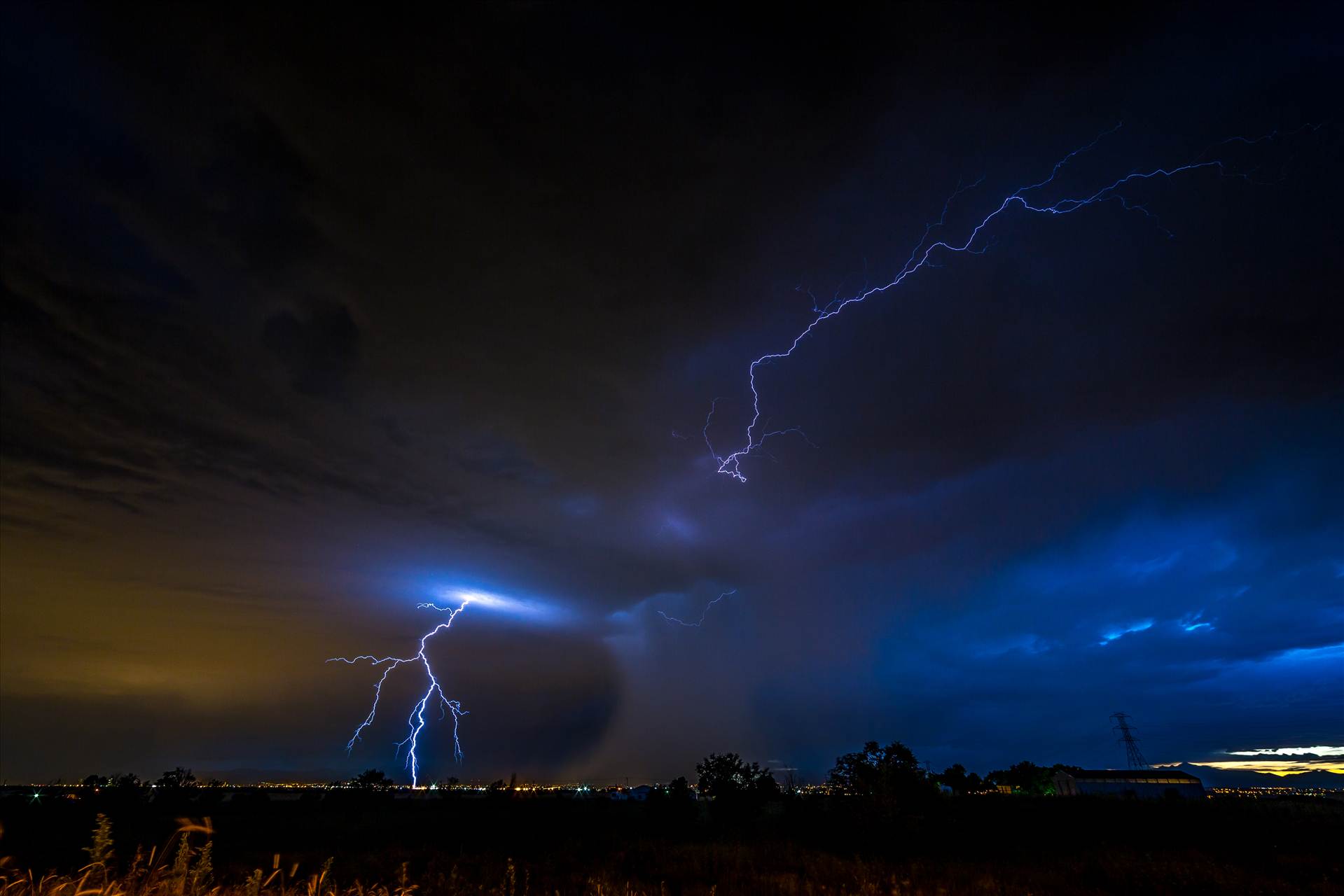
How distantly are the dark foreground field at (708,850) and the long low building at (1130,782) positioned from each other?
28.2m

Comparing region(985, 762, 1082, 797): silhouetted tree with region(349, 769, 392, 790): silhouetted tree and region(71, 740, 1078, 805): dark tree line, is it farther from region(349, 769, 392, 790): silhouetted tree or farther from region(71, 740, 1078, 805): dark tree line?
region(349, 769, 392, 790): silhouetted tree

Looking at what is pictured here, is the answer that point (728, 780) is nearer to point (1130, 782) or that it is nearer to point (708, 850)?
point (708, 850)

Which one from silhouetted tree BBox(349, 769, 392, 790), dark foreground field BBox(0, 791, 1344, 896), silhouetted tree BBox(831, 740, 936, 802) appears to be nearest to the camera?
dark foreground field BBox(0, 791, 1344, 896)

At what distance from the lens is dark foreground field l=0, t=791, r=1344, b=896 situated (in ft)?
39.0

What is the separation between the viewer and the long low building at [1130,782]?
64.5 m

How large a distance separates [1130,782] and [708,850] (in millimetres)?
77894

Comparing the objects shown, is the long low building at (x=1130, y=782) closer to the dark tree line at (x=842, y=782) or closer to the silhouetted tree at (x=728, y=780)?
the dark tree line at (x=842, y=782)

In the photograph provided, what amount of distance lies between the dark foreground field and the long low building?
→ 28178 millimetres

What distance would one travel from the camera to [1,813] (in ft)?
113

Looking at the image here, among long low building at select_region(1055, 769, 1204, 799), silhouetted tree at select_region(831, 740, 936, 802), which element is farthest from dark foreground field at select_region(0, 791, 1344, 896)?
long low building at select_region(1055, 769, 1204, 799)

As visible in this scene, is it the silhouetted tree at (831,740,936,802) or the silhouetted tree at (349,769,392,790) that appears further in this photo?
the silhouetted tree at (349,769,392,790)

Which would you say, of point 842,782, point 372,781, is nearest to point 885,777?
point 842,782

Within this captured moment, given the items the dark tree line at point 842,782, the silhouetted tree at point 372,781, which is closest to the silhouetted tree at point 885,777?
the dark tree line at point 842,782

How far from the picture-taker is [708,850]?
21078mm
